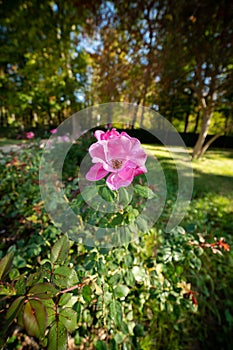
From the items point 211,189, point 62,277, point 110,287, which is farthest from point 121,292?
point 211,189

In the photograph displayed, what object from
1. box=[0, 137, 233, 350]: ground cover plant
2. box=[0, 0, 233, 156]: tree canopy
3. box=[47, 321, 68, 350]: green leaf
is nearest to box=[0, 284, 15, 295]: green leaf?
box=[0, 137, 233, 350]: ground cover plant

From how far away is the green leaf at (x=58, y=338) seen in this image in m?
0.33

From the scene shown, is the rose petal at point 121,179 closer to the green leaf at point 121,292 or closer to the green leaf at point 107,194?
the green leaf at point 107,194

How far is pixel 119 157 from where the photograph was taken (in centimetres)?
39

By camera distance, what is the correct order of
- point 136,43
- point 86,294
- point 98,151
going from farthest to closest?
point 136,43, point 86,294, point 98,151

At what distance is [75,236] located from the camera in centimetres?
87

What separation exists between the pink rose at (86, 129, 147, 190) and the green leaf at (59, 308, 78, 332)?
289mm

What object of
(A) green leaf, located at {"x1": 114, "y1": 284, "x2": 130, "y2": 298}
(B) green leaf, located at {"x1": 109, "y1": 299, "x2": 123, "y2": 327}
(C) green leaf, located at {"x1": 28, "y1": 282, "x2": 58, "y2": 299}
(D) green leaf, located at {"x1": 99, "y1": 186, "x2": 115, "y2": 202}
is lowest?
(B) green leaf, located at {"x1": 109, "y1": 299, "x2": 123, "y2": 327}

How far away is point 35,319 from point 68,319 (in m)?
0.13

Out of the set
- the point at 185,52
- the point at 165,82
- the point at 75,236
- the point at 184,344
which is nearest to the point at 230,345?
the point at 184,344

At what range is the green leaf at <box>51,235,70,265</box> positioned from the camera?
1.45 feet

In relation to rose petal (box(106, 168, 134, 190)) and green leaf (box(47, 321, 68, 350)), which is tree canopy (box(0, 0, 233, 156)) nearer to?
rose petal (box(106, 168, 134, 190))

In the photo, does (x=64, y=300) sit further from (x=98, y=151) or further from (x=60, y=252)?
(x=98, y=151)

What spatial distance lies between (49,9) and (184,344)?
519 centimetres
